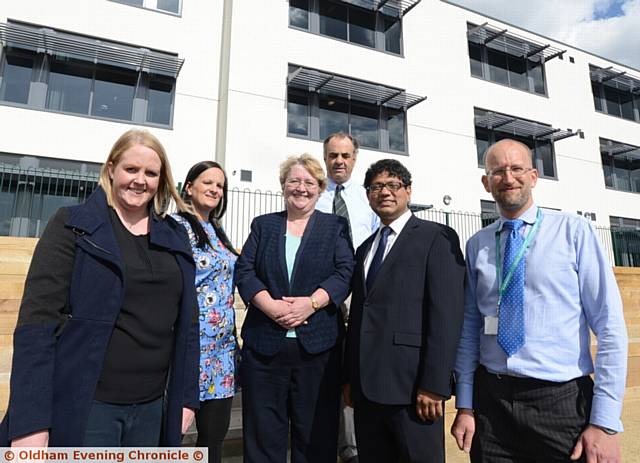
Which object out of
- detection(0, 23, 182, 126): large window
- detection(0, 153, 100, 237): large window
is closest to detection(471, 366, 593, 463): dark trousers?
detection(0, 153, 100, 237): large window

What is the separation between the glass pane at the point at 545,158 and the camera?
17.0 m

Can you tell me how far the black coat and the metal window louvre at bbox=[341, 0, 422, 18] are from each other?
14668 mm

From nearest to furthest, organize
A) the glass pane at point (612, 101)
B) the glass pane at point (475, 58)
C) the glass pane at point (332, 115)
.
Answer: the glass pane at point (332, 115) → the glass pane at point (475, 58) → the glass pane at point (612, 101)

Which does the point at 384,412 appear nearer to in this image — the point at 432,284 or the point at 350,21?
the point at 432,284

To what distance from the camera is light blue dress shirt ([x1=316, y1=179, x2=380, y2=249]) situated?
322cm

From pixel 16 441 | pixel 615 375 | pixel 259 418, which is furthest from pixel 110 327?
pixel 615 375

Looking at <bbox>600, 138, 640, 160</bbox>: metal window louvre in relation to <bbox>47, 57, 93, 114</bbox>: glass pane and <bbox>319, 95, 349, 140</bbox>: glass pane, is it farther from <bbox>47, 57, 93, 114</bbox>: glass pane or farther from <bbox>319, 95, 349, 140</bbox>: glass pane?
<bbox>47, 57, 93, 114</bbox>: glass pane

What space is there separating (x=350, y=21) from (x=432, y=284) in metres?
14.3

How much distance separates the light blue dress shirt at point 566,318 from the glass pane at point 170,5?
12783mm

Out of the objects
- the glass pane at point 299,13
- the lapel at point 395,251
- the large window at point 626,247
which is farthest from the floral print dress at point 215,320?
the large window at point 626,247

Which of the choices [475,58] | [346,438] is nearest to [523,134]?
[475,58]

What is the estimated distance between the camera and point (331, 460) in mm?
2199

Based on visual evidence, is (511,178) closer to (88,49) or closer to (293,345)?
(293,345)

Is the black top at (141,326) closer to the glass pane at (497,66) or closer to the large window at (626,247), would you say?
the large window at (626,247)
